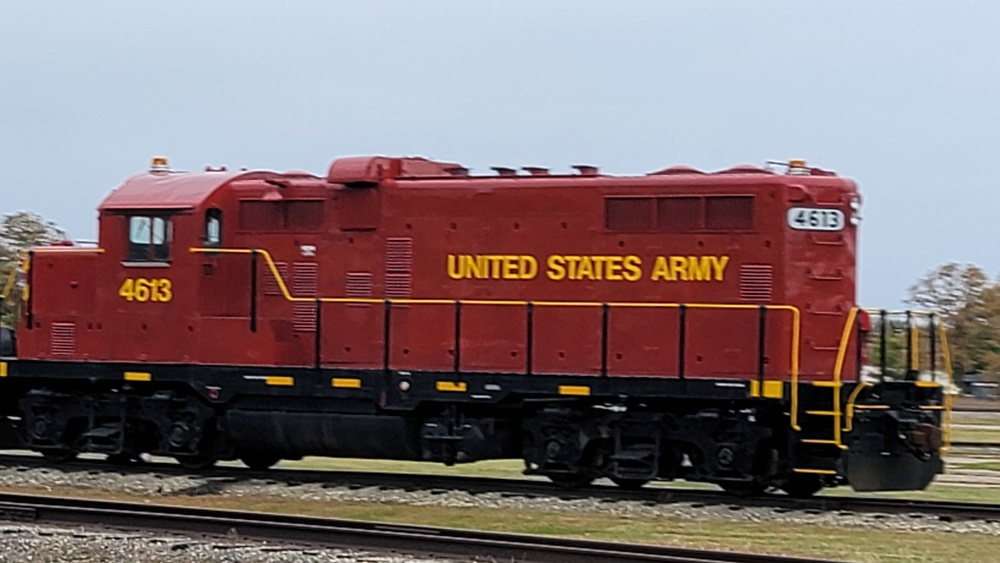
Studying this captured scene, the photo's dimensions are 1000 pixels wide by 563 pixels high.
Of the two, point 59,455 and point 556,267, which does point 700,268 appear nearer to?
point 556,267

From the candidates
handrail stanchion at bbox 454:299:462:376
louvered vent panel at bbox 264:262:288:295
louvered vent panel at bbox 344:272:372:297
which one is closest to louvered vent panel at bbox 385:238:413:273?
louvered vent panel at bbox 344:272:372:297

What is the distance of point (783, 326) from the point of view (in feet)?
50.6

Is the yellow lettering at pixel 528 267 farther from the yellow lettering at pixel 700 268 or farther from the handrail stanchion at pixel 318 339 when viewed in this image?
the handrail stanchion at pixel 318 339

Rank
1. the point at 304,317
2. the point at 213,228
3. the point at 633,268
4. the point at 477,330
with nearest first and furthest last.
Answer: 1. the point at 633,268
2. the point at 477,330
3. the point at 304,317
4. the point at 213,228

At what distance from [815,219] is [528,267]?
3211mm

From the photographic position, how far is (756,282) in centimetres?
1564

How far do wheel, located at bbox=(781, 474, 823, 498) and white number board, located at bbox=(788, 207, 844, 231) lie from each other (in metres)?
2.68

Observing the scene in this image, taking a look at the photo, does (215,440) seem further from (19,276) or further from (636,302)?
(636,302)

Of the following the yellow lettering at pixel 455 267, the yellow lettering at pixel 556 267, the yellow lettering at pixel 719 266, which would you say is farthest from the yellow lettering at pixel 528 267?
the yellow lettering at pixel 719 266

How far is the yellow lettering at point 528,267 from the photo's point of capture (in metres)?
16.5

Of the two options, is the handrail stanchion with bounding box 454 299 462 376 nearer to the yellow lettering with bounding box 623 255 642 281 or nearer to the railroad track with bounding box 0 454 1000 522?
the railroad track with bounding box 0 454 1000 522

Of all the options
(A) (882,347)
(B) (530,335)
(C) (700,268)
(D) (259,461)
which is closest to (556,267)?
(B) (530,335)

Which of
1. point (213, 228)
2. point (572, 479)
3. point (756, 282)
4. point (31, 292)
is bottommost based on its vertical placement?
point (572, 479)

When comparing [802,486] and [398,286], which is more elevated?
[398,286]
